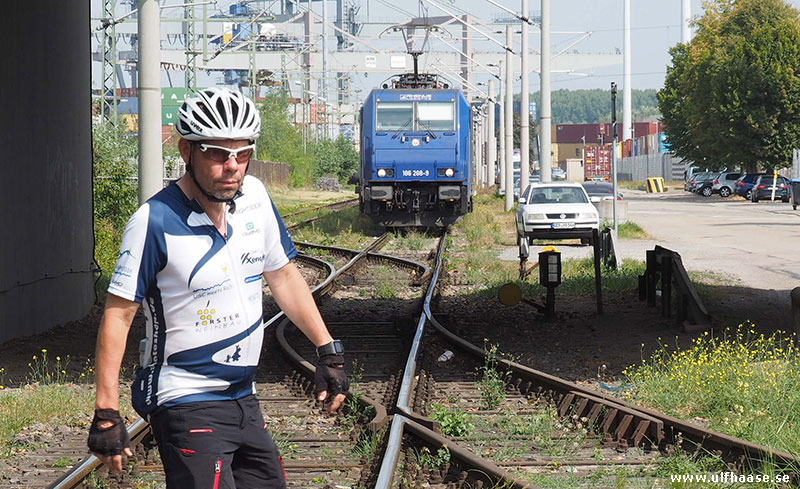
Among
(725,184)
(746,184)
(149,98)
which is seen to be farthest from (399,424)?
(725,184)

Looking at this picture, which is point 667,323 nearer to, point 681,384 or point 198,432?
point 681,384

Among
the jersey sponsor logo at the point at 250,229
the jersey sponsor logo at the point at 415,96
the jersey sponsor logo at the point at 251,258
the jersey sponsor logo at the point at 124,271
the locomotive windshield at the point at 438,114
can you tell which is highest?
the jersey sponsor logo at the point at 415,96

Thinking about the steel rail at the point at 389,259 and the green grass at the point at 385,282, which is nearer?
the green grass at the point at 385,282

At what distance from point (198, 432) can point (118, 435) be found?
26 cm

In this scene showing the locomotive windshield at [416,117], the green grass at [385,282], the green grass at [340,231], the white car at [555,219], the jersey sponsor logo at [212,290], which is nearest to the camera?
the jersey sponsor logo at [212,290]

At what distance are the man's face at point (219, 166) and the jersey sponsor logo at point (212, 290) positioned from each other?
0.97 feet

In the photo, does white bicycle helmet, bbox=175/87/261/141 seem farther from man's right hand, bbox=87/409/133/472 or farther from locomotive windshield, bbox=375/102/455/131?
locomotive windshield, bbox=375/102/455/131

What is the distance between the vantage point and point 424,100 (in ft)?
96.6

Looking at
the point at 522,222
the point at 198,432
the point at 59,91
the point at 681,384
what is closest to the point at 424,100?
the point at 522,222

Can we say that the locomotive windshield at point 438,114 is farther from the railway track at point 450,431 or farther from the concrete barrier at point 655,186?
the concrete barrier at point 655,186

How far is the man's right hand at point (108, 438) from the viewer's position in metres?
3.79

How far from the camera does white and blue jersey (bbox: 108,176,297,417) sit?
152 inches

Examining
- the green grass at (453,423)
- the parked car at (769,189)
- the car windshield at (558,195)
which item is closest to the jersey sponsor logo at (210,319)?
the green grass at (453,423)

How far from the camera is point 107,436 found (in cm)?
379
